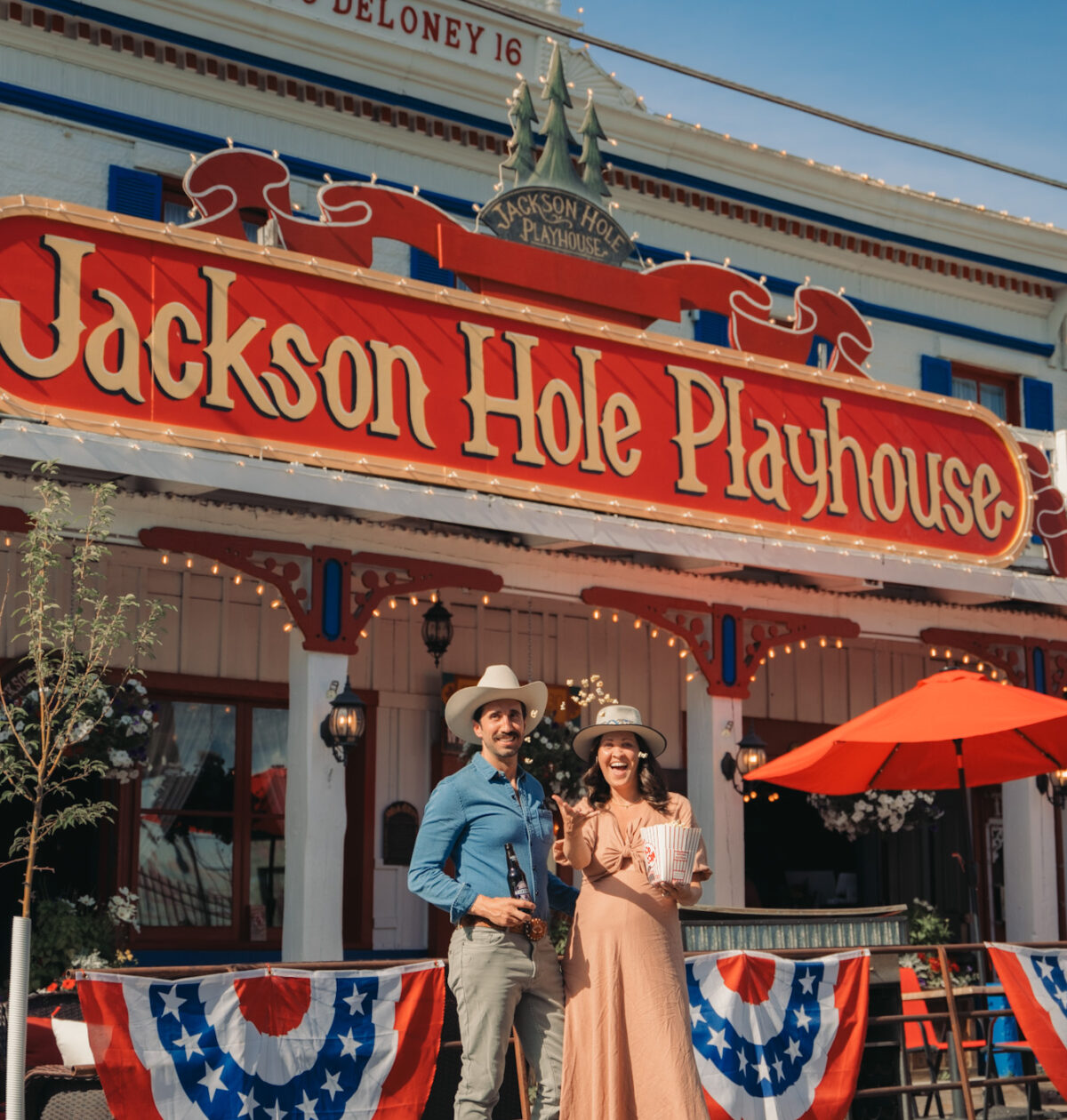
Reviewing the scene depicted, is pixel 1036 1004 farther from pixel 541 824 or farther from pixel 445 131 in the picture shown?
pixel 445 131

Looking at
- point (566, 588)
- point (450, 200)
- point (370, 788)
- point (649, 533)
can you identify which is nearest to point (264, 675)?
point (370, 788)

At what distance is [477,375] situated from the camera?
1095 cm

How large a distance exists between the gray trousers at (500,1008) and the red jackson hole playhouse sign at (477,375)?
451 cm

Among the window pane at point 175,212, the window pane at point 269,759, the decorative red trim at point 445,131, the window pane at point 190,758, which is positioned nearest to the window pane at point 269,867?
the window pane at point 269,759

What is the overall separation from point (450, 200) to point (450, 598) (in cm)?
355

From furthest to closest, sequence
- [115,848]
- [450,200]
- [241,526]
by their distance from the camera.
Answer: [450,200], [115,848], [241,526]

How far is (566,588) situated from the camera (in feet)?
39.3

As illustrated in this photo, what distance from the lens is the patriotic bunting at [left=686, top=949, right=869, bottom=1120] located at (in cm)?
782

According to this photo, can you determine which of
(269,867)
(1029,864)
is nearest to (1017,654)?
(1029,864)

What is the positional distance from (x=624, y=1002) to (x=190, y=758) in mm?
7068

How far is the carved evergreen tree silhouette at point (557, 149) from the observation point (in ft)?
A: 39.6

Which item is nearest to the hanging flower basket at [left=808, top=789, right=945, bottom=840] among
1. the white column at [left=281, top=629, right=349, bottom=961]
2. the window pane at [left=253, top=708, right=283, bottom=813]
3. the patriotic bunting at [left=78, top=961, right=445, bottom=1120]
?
the window pane at [left=253, top=708, right=283, bottom=813]

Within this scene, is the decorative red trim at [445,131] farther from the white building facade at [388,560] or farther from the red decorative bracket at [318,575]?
the red decorative bracket at [318,575]

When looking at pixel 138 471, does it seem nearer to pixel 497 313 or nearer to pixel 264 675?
pixel 497 313
